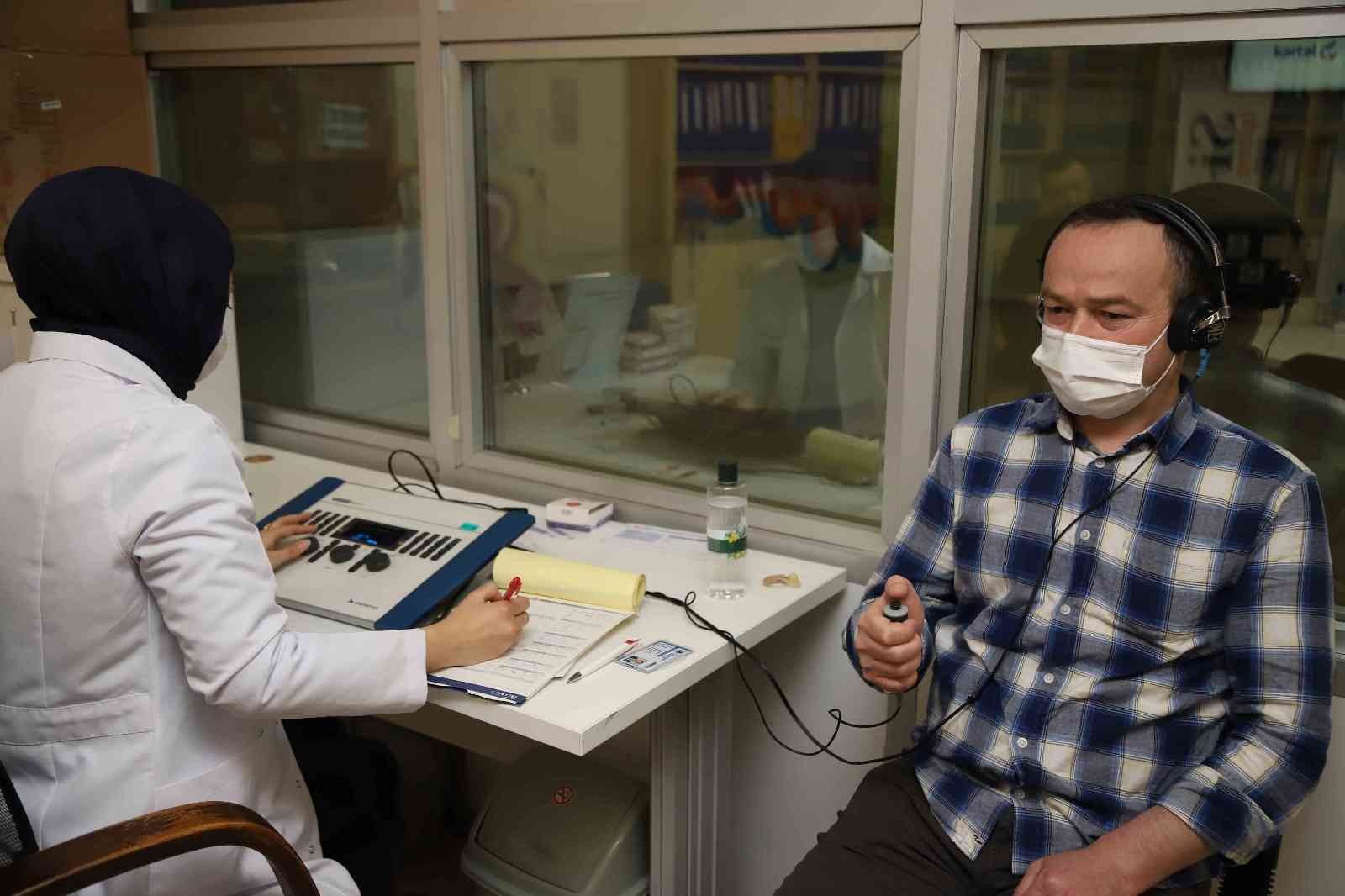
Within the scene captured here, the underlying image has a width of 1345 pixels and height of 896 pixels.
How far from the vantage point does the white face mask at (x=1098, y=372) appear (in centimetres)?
140

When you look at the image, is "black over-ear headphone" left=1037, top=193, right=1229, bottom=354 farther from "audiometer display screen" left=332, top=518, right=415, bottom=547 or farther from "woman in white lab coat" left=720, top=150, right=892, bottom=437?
"audiometer display screen" left=332, top=518, right=415, bottom=547

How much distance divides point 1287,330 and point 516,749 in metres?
1.59

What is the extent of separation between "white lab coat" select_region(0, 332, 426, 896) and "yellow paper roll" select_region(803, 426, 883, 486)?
1026 millimetres

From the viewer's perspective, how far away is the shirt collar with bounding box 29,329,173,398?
1307 millimetres

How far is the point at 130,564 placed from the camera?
125cm

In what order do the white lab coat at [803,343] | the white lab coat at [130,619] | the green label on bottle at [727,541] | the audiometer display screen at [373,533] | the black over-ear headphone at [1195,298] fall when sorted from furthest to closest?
the white lab coat at [803,343], the audiometer display screen at [373,533], the green label on bottle at [727,541], the black over-ear headphone at [1195,298], the white lab coat at [130,619]

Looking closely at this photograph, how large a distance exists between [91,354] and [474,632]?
0.57 metres

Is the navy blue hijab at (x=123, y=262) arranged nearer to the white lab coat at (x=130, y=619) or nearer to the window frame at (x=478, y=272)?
the white lab coat at (x=130, y=619)

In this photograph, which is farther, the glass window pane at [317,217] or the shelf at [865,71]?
the glass window pane at [317,217]

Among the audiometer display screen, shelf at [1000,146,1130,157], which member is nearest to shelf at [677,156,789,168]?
shelf at [1000,146,1130,157]

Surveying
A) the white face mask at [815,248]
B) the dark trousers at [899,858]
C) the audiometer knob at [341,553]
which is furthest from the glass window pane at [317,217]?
the dark trousers at [899,858]

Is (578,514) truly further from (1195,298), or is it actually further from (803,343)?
(1195,298)

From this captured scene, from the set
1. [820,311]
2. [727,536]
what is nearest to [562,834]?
[727,536]

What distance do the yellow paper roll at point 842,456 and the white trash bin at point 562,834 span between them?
0.66 meters
